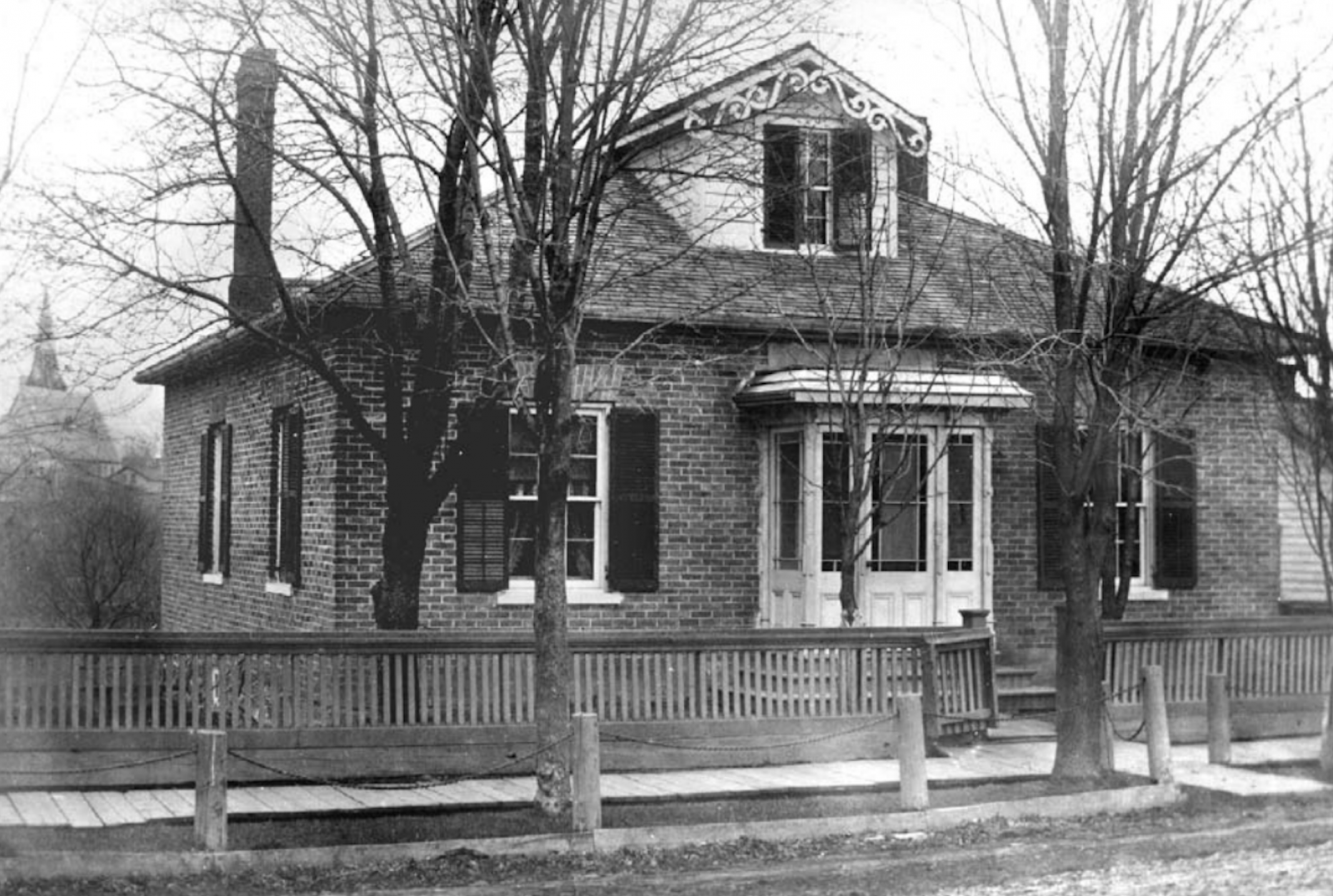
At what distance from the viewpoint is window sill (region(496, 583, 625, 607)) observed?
1723 centimetres

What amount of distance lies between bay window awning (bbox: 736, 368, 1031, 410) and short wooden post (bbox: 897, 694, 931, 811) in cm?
518

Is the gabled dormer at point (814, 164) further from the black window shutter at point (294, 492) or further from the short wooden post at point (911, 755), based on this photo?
the short wooden post at point (911, 755)

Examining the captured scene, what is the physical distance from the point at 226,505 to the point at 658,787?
966 cm

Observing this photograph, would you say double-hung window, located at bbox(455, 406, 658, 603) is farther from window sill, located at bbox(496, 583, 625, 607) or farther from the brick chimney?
the brick chimney

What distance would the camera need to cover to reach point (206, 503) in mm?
21906

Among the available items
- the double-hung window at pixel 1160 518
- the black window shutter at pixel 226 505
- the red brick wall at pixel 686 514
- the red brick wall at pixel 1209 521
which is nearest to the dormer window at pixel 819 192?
the red brick wall at pixel 686 514

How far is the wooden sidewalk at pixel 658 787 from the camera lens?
11.6 metres

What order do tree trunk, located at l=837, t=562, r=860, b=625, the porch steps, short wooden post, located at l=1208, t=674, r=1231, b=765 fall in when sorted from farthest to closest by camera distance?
the porch steps → tree trunk, located at l=837, t=562, r=860, b=625 → short wooden post, located at l=1208, t=674, r=1231, b=765

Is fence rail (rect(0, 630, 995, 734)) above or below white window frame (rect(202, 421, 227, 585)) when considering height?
below

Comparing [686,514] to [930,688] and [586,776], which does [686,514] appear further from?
[586,776]

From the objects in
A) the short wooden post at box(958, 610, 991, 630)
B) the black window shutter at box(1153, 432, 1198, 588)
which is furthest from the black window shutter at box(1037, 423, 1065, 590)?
the short wooden post at box(958, 610, 991, 630)

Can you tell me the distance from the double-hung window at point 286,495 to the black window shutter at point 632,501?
326 centimetres

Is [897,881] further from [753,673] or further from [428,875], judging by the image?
[753,673]

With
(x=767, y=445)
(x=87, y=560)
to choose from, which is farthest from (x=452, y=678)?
(x=87, y=560)
